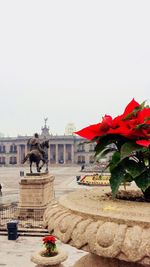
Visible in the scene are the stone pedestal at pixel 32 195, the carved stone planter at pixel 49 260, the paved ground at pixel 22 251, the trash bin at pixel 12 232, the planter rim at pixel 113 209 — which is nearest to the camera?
the planter rim at pixel 113 209

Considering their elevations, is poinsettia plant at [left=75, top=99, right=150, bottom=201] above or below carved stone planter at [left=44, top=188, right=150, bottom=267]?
above

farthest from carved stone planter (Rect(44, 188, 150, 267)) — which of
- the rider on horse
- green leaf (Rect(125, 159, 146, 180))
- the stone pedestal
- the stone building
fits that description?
the stone building

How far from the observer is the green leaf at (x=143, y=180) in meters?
3.09

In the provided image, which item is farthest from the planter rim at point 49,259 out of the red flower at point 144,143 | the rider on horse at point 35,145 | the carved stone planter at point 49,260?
the rider on horse at point 35,145

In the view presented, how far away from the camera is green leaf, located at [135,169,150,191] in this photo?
3090 mm

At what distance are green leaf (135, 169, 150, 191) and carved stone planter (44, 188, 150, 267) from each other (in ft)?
0.70

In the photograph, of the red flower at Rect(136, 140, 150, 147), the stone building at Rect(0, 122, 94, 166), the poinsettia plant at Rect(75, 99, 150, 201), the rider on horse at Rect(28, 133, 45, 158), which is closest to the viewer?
the red flower at Rect(136, 140, 150, 147)

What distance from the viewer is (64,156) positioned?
120688mm

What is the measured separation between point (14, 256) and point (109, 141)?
906 cm

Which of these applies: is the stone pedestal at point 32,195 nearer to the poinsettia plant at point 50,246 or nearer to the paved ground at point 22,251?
the paved ground at point 22,251

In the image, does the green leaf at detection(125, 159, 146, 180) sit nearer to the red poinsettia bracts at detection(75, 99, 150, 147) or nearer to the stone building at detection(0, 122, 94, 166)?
the red poinsettia bracts at detection(75, 99, 150, 147)

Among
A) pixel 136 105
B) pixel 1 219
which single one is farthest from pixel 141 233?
pixel 1 219

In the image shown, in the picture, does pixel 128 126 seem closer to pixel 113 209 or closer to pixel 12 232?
pixel 113 209

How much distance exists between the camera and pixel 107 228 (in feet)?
8.65
